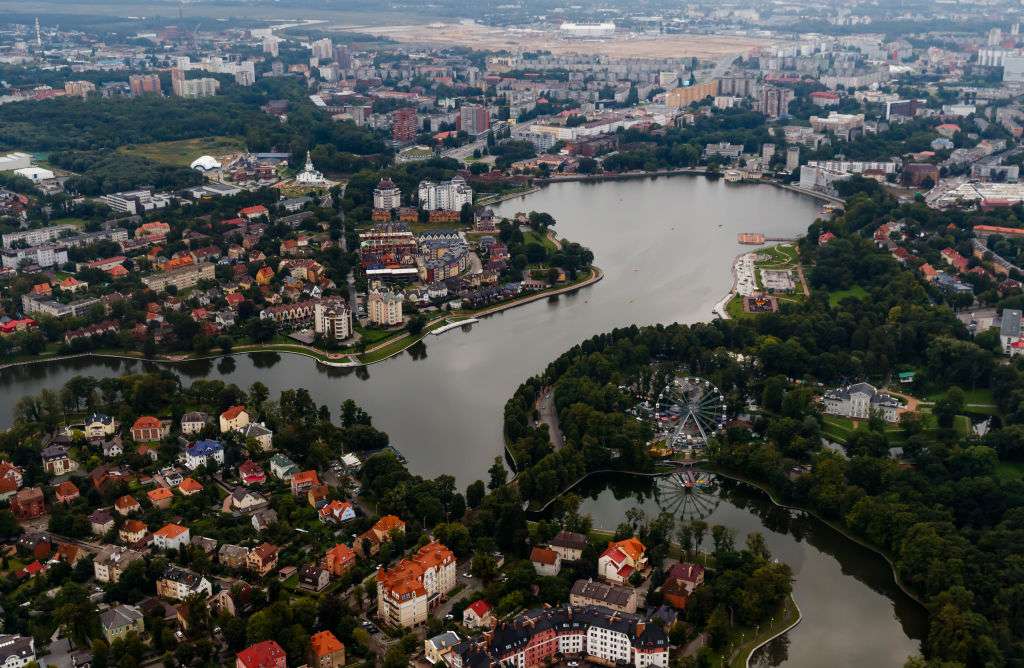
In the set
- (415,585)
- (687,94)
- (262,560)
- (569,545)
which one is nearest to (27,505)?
(262,560)

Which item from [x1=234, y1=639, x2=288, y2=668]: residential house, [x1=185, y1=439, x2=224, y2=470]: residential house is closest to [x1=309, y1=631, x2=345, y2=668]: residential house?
[x1=234, y1=639, x2=288, y2=668]: residential house

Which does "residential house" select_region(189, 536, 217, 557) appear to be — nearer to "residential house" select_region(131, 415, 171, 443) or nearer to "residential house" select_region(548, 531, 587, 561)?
"residential house" select_region(131, 415, 171, 443)

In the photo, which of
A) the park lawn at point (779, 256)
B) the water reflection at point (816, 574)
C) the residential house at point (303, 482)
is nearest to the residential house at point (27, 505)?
the residential house at point (303, 482)

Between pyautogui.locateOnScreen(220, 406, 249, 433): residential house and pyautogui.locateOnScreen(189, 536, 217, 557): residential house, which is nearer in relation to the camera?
pyautogui.locateOnScreen(189, 536, 217, 557): residential house

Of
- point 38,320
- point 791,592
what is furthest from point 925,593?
point 38,320

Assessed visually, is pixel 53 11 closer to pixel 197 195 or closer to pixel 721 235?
pixel 197 195

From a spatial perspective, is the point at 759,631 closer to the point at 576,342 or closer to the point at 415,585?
the point at 415,585
